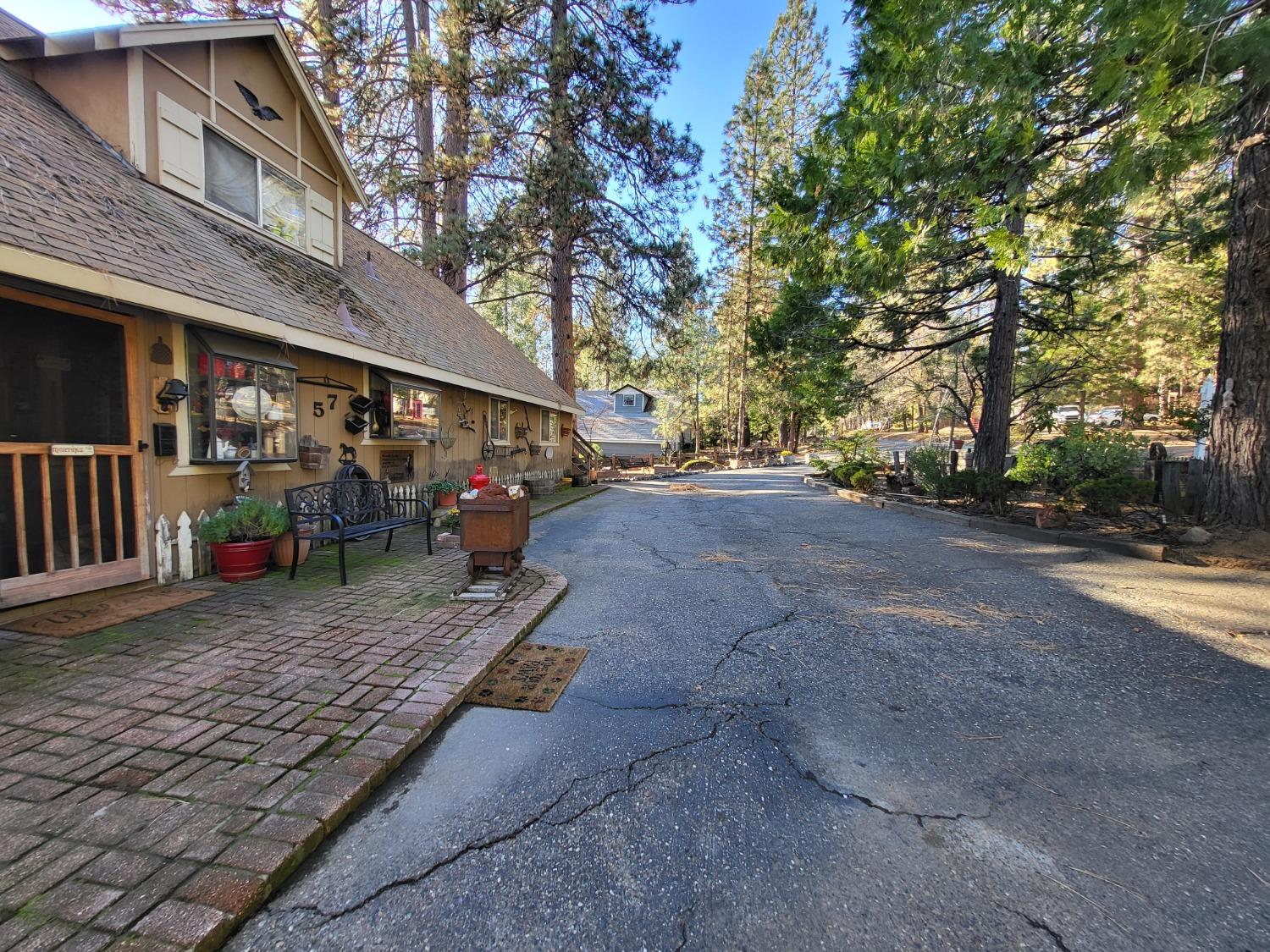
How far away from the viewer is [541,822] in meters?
2.12

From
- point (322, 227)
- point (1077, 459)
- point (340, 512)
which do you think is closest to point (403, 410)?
point (322, 227)

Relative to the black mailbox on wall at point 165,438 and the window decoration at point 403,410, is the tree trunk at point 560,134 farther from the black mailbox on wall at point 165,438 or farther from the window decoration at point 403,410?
the black mailbox on wall at point 165,438

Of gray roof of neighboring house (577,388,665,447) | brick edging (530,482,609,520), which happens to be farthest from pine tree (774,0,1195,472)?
gray roof of neighboring house (577,388,665,447)

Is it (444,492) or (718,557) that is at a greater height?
(444,492)

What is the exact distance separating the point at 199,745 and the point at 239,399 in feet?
13.9

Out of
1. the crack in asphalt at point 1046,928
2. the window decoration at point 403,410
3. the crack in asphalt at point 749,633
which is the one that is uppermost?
the window decoration at point 403,410

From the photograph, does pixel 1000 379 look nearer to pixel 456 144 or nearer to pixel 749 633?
pixel 749 633

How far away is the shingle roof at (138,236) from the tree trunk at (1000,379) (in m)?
10.7

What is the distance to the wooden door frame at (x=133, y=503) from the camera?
152 inches

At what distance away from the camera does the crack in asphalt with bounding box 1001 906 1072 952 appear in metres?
1.59

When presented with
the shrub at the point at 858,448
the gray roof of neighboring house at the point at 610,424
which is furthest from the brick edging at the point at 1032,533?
the gray roof of neighboring house at the point at 610,424

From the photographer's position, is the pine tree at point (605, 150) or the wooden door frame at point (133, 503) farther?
the pine tree at point (605, 150)

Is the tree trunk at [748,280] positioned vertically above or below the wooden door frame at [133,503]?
above

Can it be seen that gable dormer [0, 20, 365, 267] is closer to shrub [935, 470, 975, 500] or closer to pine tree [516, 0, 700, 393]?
pine tree [516, 0, 700, 393]
